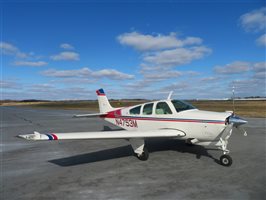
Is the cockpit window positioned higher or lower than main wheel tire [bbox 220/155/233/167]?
higher

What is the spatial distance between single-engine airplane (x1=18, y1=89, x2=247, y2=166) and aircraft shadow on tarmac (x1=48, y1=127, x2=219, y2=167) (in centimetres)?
83

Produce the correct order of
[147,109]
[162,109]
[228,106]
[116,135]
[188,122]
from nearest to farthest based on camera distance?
1. [116,135]
2. [188,122]
3. [162,109]
4. [147,109]
5. [228,106]

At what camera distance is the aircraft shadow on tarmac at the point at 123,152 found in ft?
27.7

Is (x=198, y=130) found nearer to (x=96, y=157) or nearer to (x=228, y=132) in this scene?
(x=228, y=132)

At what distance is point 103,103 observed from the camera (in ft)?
43.1

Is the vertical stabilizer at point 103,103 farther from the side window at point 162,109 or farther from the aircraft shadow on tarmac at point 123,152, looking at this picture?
the side window at point 162,109

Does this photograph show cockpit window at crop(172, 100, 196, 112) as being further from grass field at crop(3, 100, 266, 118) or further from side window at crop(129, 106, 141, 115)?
grass field at crop(3, 100, 266, 118)

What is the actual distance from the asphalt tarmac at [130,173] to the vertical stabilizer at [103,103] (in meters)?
2.61

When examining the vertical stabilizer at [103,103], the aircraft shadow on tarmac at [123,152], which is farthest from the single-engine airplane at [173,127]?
the vertical stabilizer at [103,103]

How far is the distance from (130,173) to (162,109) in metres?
3.16

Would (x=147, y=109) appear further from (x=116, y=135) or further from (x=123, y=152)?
(x=116, y=135)

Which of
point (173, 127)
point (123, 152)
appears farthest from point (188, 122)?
point (123, 152)

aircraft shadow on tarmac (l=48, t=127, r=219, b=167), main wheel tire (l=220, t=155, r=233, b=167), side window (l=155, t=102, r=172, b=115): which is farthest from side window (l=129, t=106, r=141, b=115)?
main wheel tire (l=220, t=155, r=233, b=167)

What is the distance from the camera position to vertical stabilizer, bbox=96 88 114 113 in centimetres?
1274
